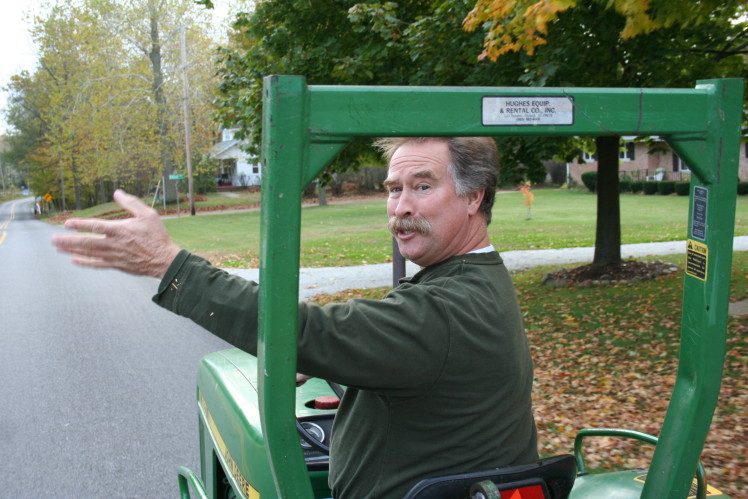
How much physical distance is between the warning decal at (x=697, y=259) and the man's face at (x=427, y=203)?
0.55 metres

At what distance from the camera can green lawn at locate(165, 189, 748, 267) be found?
58.1ft

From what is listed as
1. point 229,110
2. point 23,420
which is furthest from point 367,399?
point 229,110

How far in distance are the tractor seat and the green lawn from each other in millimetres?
13920

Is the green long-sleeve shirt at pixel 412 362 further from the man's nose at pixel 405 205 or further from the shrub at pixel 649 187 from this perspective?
the shrub at pixel 649 187

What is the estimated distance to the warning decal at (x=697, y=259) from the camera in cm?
166

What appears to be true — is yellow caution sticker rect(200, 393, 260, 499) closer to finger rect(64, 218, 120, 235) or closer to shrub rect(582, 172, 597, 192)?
finger rect(64, 218, 120, 235)

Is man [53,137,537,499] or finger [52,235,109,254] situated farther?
finger [52,235,109,254]

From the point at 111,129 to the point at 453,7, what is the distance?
111 feet

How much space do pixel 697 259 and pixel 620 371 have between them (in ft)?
17.1

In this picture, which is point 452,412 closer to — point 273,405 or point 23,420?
point 273,405

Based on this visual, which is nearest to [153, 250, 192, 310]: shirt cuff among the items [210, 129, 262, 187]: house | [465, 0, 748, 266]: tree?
[465, 0, 748, 266]: tree

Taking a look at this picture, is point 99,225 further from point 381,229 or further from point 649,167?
point 649,167

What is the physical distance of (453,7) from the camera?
7.99 m

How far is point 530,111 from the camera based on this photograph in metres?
1.55
